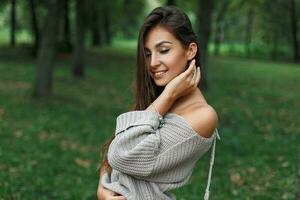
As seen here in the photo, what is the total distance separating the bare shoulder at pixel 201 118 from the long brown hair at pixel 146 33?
0.25 meters

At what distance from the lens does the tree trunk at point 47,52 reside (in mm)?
13164

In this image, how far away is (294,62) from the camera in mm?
44000

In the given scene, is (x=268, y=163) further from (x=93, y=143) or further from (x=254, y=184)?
(x=93, y=143)

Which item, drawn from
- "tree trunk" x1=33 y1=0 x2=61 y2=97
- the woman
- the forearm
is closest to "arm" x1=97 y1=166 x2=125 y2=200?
the woman

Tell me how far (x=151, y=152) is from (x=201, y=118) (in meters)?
0.27

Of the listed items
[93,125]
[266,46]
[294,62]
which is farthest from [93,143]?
[266,46]

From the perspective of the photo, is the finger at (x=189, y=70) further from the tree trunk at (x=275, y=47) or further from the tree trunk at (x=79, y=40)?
the tree trunk at (x=275, y=47)

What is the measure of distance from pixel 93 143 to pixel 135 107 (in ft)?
23.3

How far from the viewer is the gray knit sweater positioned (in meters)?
2.36

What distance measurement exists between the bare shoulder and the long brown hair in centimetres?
25

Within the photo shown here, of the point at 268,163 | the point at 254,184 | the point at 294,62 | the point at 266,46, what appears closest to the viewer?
the point at 254,184

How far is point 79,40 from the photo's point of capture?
20.6m

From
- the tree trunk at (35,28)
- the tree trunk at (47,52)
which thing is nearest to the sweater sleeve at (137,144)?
the tree trunk at (47,52)

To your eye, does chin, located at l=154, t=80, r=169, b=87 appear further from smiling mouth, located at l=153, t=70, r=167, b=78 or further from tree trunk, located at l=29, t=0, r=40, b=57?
tree trunk, located at l=29, t=0, r=40, b=57
